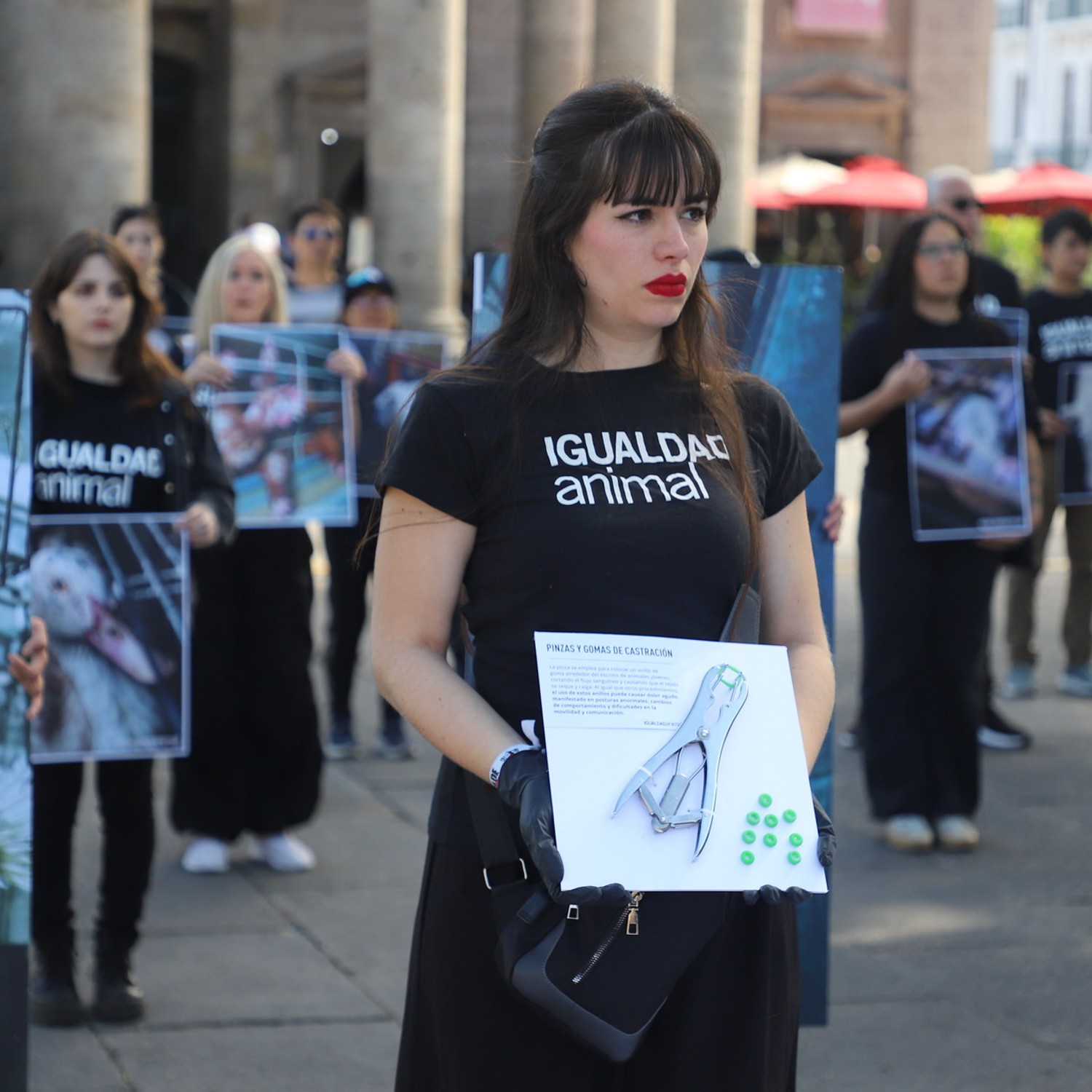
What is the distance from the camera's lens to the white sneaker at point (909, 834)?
6.24 meters

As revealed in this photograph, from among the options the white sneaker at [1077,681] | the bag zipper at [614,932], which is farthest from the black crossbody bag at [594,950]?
the white sneaker at [1077,681]

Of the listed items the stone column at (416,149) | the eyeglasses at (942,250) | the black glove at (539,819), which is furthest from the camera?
→ the stone column at (416,149)

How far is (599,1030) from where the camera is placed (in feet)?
7.64

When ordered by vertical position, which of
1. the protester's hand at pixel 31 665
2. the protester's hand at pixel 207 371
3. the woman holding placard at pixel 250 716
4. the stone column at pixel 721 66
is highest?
the stone column at pixel 721 66

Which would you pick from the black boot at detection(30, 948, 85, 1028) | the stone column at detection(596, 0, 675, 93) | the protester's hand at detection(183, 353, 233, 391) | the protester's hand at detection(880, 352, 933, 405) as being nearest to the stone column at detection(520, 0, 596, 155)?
the stone column at detection(596, 0, 675, 93)

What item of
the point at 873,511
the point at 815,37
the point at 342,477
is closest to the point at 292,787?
the point at 342,477

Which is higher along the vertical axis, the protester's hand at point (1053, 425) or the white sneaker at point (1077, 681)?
the protester's hand at point (1053, 425)

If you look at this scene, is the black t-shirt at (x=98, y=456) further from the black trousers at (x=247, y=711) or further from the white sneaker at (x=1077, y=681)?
the white sneaker at (x=1077, y=681)

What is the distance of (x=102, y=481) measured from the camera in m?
4.68

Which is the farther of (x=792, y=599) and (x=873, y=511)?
(x=873, y=511)

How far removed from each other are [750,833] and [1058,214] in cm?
696

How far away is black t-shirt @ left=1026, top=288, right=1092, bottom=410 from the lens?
8516mm

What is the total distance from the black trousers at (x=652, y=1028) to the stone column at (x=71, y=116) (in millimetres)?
12562

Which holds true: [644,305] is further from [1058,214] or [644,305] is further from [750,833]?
[1058,214]
